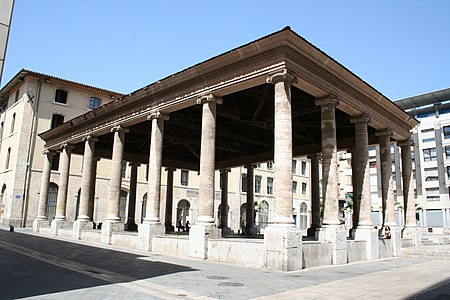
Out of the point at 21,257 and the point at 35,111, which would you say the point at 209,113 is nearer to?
the point at 21,257

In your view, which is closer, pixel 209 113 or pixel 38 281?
pixel 38 281

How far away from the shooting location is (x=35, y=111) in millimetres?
36344

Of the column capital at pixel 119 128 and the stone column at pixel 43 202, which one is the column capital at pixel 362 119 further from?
the stone column at pixel 43 202

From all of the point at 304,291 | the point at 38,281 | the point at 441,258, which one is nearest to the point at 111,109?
the point at 38,281

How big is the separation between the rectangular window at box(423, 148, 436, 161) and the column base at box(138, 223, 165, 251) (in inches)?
2104

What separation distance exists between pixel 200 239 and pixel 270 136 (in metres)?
12.2

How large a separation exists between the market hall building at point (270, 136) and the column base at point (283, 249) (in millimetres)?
31

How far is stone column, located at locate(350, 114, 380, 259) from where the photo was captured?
54.7ft

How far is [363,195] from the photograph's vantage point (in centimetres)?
1723

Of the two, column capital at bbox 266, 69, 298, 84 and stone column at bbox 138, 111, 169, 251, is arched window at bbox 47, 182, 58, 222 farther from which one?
column capital at bbox 266, 69, 298, 84

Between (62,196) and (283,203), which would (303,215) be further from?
(283,203)

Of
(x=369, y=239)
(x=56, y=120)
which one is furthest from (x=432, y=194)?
(x=56, y=120)

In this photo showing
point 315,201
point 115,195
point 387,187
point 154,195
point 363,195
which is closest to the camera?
point 363,195

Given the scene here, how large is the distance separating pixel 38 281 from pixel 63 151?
20005 millimetres
